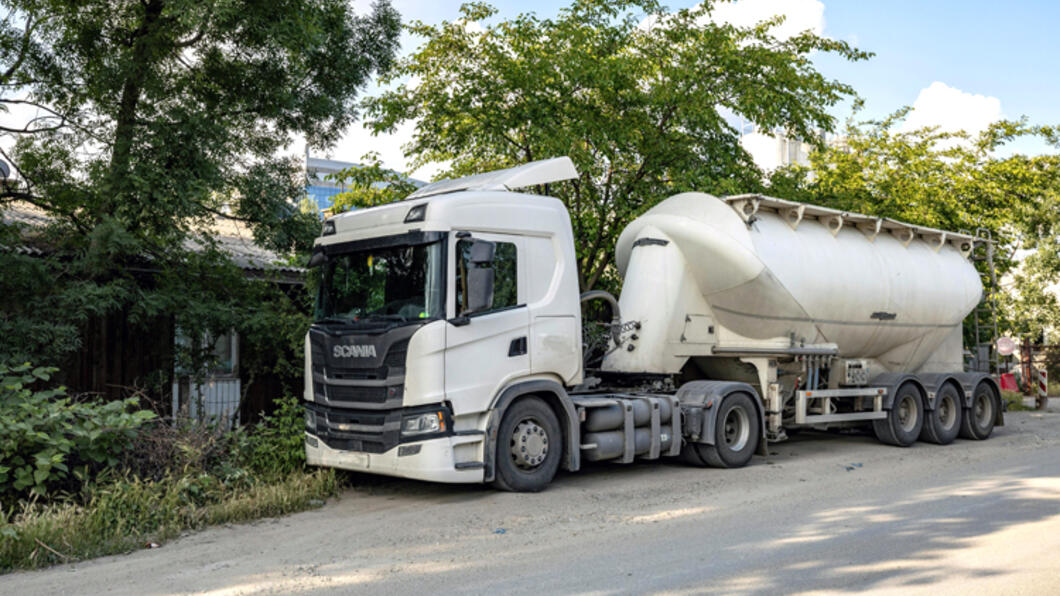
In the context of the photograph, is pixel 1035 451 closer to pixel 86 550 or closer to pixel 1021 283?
pixel 86 550

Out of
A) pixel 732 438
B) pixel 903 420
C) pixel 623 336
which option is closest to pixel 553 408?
pixel 623 336

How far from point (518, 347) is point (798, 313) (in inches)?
176

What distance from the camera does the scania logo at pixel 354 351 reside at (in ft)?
27.9

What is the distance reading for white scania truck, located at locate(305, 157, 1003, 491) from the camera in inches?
332

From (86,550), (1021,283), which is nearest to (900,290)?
(86,550)

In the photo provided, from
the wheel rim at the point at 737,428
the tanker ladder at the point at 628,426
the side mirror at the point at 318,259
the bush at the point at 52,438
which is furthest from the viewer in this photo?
the wheel rim at the point at 737,428

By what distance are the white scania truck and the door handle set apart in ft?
0.07

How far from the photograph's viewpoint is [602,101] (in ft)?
46.1

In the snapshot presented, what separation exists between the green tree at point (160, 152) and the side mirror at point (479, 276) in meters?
3.56

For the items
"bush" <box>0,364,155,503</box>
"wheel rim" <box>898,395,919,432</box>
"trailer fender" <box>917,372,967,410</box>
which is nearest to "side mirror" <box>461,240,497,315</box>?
"bush" <box>0,364,155,503</box>

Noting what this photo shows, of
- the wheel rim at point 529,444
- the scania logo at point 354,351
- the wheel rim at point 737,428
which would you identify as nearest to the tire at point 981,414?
the wheel rim at point 737,428

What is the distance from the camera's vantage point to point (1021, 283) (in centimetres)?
3219

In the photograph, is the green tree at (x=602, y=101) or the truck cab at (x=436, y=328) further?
the green tree at (x=602, y=101)

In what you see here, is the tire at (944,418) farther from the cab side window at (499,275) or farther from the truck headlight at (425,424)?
the truck headlight at (425,424)
